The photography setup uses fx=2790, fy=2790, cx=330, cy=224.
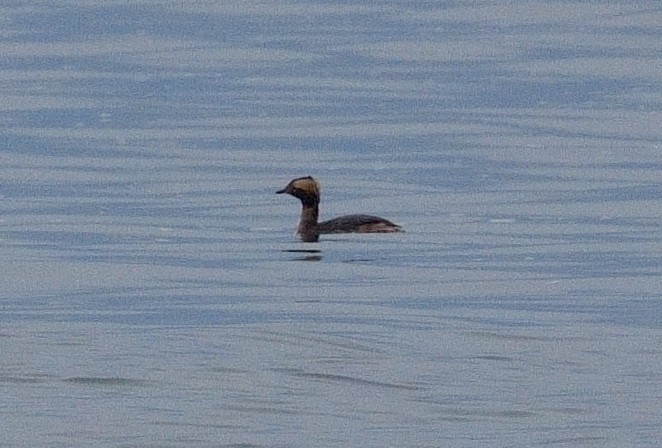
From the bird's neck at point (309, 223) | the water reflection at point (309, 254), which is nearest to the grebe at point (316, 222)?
the bird's neck at point (309, 223)

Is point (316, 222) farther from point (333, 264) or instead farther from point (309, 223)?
point (333, 264)

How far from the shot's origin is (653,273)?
17.8 metres

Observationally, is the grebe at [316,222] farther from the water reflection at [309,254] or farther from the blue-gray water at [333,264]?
the water reflection at [309,254]

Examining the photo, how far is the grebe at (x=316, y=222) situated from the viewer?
20.0 meters

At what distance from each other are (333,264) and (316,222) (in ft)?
6.69

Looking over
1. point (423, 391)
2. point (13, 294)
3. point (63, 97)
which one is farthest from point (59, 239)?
point (63, 97)

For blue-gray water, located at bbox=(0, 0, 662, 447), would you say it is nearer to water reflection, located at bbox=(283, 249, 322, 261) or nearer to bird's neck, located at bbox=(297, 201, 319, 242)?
water reflection, located at bbox=(283, 249, 322, 261)

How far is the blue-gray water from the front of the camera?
1145 centimetres

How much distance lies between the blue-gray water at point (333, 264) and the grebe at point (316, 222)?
120 mm

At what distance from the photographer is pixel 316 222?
20.4 metres

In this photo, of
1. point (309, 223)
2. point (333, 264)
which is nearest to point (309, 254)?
point (333, 264)

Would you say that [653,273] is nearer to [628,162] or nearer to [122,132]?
[628,162]

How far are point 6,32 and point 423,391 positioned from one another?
56.6m

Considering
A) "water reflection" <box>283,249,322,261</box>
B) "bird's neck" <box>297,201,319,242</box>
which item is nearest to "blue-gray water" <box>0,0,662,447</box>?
"water reflection" <box>283,249,322,261</box>
